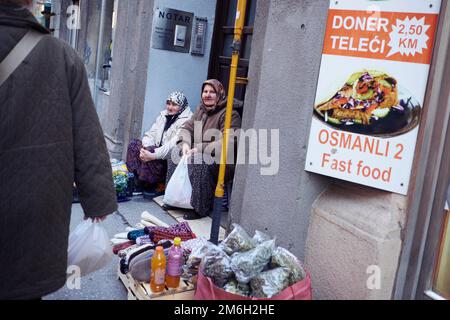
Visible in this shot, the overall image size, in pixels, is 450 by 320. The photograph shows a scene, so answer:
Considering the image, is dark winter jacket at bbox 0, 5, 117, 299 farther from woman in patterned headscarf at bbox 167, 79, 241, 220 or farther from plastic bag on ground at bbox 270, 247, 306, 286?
woman in patterned headscarf at bbox 167, 79, 241, 220

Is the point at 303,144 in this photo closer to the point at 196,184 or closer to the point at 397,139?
the point at 397,139

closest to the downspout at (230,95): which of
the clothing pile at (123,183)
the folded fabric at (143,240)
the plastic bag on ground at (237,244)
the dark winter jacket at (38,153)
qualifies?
the folded fabric at (143,240)

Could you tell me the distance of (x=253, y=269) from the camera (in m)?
2.68

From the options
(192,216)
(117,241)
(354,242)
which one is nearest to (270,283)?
(354,242)

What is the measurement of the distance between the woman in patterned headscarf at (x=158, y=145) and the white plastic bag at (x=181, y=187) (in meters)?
0.53

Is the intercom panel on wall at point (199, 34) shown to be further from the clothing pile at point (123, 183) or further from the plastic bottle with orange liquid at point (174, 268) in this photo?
the plastic bottle with orange liquid at point (174, 268)

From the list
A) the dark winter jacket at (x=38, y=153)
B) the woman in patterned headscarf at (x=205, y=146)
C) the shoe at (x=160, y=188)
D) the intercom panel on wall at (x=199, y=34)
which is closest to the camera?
the dark winter jacket at (x=38, y=153)

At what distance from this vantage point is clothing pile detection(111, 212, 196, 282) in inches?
117

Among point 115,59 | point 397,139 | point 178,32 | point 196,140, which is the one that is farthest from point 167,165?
point 397,139

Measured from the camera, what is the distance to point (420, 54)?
2.55 metres

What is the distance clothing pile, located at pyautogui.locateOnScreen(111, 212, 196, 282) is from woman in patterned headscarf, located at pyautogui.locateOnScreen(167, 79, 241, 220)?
0.74 metres

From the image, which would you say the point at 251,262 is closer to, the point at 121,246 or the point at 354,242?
the point at 354,242

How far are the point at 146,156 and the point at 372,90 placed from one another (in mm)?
3147

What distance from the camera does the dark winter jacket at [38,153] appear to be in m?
1.81
